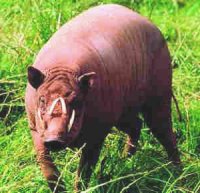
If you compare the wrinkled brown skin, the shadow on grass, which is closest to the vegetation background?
the shadow on grass

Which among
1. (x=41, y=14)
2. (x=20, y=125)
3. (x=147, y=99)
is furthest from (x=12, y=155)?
(x=41, y=14)

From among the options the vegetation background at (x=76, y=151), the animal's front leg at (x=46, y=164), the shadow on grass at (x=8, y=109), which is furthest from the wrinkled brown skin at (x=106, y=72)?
the shadow on grass at (x=8, y=109)

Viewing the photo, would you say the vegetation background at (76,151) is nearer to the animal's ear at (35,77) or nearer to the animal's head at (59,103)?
the animal's head at (59,103)

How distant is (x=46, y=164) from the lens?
403cm

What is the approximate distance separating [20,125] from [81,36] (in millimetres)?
1198

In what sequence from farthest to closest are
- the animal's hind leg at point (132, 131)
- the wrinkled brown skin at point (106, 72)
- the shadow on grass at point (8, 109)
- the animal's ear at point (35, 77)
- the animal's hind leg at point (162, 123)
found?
the shadow on grass at point (8, 109), the animal's hind leg at point (132, 131), the animal's hind leg at point (162, 123), the wrinkled brown skin at point (106, 72), the animal's ear at point (35, 77)

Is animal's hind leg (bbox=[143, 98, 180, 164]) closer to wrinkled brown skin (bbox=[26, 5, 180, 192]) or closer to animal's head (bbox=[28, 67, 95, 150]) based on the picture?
wrinkled brown skin (bbox=[26, 5, 180, 192])

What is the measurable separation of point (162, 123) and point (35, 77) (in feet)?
4.20

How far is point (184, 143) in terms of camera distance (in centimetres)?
515

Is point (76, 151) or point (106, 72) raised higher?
point (106, 72)

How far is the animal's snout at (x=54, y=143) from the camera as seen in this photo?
3576mm

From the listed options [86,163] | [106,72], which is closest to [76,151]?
[86,163]

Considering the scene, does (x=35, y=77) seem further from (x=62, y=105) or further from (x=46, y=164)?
(x=46, y=164)

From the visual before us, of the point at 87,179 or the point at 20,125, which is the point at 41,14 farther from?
the point at 87,179
